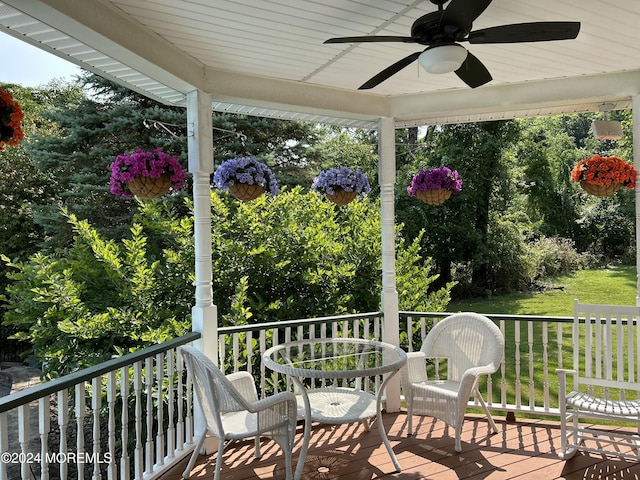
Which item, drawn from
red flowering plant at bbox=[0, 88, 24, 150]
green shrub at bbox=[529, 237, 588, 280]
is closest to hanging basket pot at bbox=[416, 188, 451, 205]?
red flowering plant at bbox=[0, 88, 24, 150]

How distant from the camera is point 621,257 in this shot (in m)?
13.3

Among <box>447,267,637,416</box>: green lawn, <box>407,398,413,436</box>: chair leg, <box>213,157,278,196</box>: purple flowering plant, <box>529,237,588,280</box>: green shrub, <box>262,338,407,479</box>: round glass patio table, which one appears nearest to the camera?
<box>262,338,407,479</box>: round glass patio table

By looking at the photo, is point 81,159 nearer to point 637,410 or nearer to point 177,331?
point 177,331

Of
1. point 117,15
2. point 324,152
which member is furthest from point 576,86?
point 324,152

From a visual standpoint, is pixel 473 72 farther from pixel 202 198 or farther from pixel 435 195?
pixel 202 198

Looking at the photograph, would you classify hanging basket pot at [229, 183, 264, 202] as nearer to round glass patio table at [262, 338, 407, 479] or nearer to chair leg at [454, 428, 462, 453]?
round glass patio table at [262, 338, 407, 479]

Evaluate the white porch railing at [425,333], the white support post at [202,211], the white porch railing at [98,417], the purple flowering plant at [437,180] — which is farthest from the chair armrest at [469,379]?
the white porch railing at [98,417]

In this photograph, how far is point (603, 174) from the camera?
12.1 feet

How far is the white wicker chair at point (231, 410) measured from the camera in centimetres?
298

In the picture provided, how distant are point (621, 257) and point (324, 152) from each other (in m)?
8.29

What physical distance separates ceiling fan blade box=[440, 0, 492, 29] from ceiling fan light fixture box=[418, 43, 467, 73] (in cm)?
10

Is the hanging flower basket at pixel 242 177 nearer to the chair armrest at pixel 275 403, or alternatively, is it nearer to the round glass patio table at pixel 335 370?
the round glass patio table at pixel 335 370

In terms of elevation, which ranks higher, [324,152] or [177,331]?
[324,152]

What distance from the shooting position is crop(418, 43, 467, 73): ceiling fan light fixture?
7.66 feet
